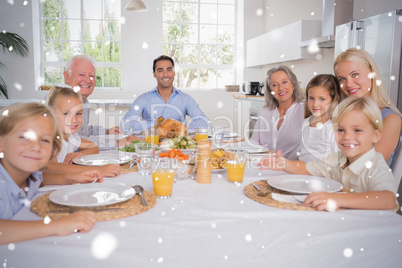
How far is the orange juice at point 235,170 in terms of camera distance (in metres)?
1.24

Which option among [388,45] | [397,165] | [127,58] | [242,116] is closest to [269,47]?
[242,116]

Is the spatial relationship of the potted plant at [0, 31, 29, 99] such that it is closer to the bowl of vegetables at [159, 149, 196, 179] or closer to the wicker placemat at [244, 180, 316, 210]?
the bowl of vegetables at [159, 149, 196, 179]

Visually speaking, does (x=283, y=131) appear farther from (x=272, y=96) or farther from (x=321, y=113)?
(x=321, y=113)

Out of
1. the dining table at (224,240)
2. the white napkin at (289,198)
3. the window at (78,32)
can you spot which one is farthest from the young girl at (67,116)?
the window at (78,32)

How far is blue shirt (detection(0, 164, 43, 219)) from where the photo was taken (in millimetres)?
894

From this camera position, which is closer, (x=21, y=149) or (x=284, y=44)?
(x=21, y=149)

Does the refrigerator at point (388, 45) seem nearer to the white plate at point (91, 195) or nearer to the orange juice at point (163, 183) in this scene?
the orange juice at point (163, 183)

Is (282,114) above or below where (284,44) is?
below

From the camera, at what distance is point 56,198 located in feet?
3.14

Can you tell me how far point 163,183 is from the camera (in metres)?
1.06

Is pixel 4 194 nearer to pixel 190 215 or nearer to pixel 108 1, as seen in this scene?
pixel 190 215

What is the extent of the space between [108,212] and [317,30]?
404 cm

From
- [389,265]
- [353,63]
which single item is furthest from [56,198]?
[353,63]

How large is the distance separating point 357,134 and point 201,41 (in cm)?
567
